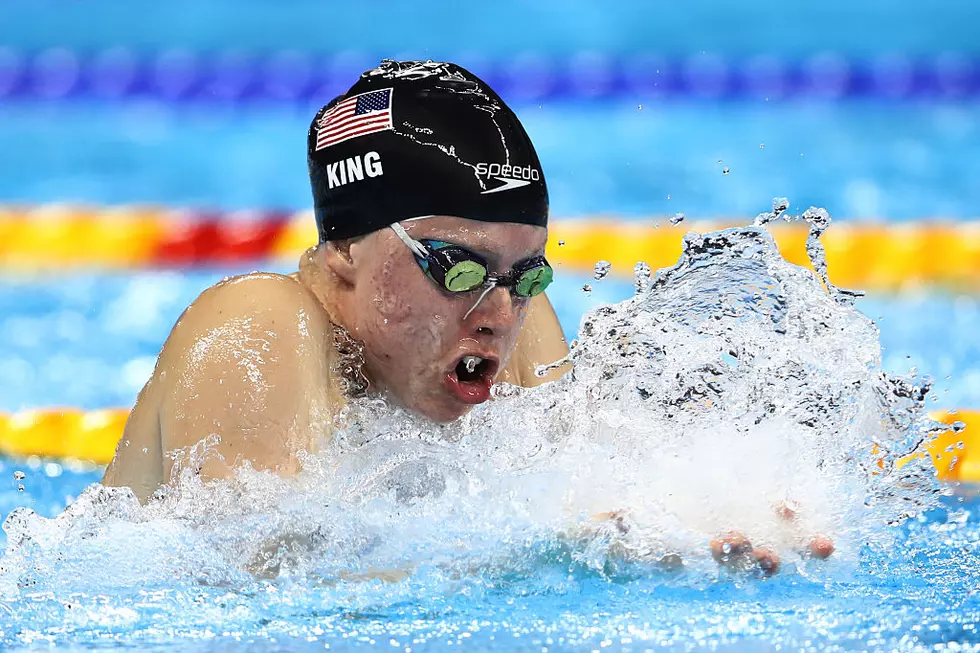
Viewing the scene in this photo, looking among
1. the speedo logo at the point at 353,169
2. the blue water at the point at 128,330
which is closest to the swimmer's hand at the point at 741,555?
the speedo logo at the point at 353,169

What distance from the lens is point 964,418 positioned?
3.35 meters

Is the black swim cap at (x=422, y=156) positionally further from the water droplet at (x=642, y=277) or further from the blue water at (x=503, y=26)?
the blue water at (x=503, y=26)

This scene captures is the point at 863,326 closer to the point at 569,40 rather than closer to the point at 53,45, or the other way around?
the point at 569,40

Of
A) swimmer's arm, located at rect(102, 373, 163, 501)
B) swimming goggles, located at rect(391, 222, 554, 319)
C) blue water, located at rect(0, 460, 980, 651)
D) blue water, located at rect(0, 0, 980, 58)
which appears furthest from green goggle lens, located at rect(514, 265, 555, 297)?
blue water, located at rect(0, 0, 980, 58)

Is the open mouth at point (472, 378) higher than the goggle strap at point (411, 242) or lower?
lower

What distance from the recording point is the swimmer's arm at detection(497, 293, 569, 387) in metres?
2.57

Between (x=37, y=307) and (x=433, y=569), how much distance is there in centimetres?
310

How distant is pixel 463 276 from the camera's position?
2.16 m

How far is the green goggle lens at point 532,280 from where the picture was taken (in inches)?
87.4

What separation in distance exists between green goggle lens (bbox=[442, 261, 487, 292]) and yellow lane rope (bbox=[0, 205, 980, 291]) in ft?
8.87

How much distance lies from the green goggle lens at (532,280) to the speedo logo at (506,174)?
0.14 meters

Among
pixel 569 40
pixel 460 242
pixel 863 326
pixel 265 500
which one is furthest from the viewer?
pixel 569 40

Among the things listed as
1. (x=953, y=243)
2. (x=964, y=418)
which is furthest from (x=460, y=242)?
(x=953, y=243)

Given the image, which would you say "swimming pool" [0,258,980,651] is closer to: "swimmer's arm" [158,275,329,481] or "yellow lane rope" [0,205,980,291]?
"swimmer's arm" [158,275,329,481]
